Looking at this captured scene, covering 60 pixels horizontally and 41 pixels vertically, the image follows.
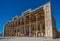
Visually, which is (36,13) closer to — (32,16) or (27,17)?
(32,16)

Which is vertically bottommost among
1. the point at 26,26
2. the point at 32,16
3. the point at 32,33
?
the point at 32,33

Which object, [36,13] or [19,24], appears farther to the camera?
[19,24]

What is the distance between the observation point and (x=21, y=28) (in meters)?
21.2

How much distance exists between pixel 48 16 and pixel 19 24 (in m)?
11.3

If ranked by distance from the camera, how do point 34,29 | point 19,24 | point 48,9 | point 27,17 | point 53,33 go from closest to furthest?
point 53,33
point 48,9
point 34,29
point 27,17
point 19,24

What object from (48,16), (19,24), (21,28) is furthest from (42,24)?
(19,24)

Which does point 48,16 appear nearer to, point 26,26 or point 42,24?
point 42,24

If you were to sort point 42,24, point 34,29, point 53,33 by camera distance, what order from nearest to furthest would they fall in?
point 53,33 < point 42,24 < point 34,29

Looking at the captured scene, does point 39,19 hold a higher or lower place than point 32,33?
higher

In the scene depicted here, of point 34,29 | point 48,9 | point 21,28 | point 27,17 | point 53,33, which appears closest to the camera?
point 53,33

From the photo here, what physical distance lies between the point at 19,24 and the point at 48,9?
37.1 feet

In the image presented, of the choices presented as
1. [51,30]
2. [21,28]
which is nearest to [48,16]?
[51,30]

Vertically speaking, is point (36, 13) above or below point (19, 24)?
above

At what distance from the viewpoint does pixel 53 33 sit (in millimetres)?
12078
